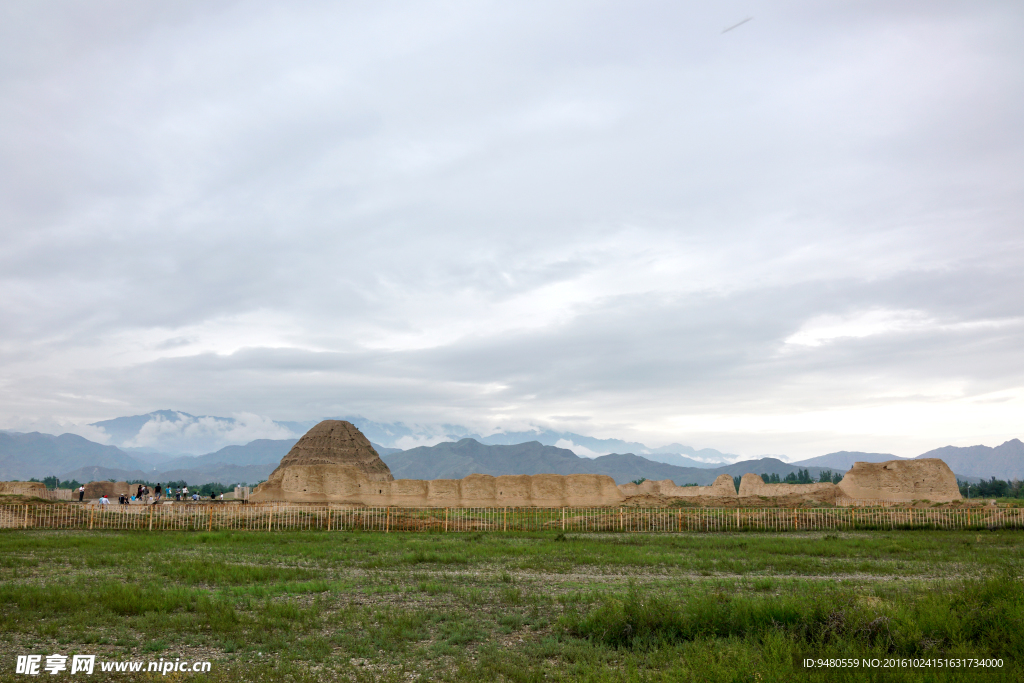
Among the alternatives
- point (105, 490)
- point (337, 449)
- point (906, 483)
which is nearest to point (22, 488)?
point (105, 490)

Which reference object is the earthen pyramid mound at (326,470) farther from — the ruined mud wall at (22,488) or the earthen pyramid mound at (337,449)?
the ruined mud wall at (22,488)

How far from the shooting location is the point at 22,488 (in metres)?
51.0

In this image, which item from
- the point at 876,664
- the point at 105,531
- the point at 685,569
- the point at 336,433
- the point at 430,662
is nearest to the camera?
the point at 876,664

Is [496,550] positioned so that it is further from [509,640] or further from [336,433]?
[336,433]

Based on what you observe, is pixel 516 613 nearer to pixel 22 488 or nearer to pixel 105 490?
pixel 22 488

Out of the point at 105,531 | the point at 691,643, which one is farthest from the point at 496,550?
the point at 105,531

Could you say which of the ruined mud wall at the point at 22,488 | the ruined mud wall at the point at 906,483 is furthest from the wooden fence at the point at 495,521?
the ruined mud wall at the point at 906,483

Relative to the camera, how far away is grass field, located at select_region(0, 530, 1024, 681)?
26.2 feet

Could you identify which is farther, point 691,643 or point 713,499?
point 713,499

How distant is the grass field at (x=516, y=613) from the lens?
797cm

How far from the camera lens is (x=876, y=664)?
7.26m

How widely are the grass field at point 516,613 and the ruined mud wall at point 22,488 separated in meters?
38.5

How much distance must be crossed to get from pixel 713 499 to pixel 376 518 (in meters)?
34.7

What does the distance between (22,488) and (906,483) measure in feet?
245
